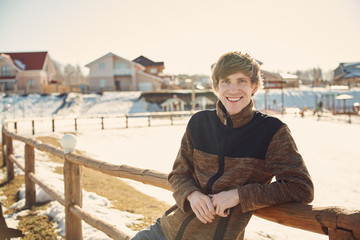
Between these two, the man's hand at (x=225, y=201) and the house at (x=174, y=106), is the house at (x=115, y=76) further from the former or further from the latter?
the man's hand at (x=225, y=201)

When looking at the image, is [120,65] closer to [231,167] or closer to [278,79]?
[278,79]

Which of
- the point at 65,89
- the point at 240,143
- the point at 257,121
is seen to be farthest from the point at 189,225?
the point at 65,89

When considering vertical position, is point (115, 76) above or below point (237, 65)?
above

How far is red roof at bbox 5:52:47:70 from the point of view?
4116 cm

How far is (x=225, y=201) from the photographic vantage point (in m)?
1.54

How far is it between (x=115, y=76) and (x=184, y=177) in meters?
42.5

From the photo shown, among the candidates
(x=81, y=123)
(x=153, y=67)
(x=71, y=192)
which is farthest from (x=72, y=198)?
(x=153, y=67)

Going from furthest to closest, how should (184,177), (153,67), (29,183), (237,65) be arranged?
1. (153,67)
2. (29,183)
3. (184,177)
4. (237,65)

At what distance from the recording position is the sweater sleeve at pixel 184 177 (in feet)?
5.76

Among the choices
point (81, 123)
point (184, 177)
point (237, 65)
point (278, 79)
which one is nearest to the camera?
point (237, 65)

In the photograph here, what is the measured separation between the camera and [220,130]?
1805mm

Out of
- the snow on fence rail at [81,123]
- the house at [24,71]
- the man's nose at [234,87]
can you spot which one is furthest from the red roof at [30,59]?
the man's nose at [234,87]

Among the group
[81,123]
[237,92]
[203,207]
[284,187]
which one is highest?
[237,92]

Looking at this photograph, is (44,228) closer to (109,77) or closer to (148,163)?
(148,163)
